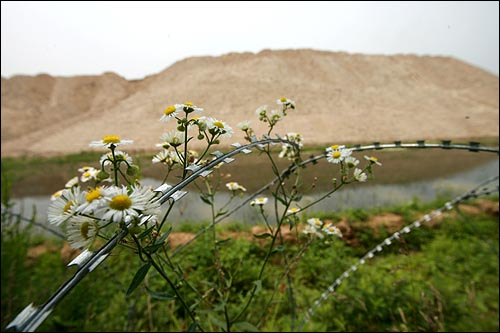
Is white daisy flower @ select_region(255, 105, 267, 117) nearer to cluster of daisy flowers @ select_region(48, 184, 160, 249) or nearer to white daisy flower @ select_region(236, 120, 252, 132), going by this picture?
white daisy flower @ select_region(236, 120, 252, 132)

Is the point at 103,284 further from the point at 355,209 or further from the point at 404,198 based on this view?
the point at 404,198

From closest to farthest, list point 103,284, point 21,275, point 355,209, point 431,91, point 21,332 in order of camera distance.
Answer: point 21,332
point 21,275
point 103,284
point 355,209
point 431,91

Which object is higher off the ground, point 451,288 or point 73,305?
point 73,305

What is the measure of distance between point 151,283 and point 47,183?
458cm

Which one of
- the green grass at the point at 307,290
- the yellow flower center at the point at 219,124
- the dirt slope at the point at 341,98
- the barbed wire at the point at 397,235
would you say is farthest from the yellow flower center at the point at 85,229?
the dirt slope at the point at 341,98

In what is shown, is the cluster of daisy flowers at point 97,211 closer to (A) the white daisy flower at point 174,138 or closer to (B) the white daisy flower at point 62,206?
(B) the white daisy flower at point 62,206

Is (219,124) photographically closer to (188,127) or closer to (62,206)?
(188,127)

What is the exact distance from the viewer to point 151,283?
2.29m

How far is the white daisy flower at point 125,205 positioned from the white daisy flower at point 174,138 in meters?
0.23

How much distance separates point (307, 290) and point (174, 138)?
7.07 feet

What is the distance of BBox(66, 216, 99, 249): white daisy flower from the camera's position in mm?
349

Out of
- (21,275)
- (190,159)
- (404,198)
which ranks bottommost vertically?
(404,198)

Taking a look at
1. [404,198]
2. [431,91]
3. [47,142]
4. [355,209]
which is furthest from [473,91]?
[47,142]

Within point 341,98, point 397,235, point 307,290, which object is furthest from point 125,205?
point 341,98
